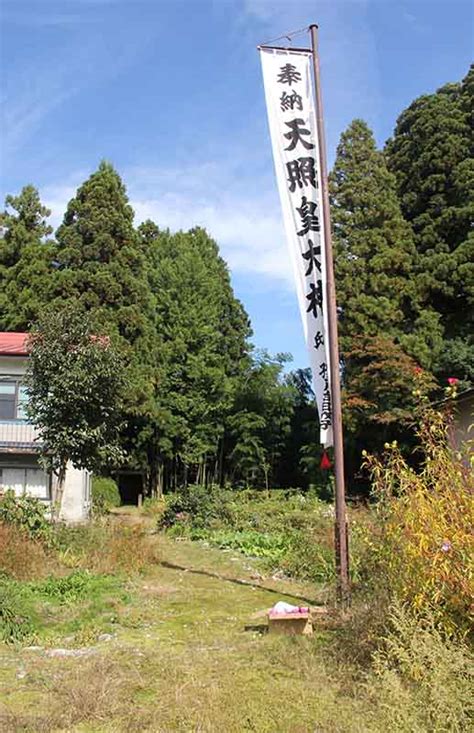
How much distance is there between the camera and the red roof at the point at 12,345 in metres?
21.8

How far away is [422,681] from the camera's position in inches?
162

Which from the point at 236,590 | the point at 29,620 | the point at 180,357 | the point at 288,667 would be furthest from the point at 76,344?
the point at 180,357

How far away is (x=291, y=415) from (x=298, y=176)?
24233 mm

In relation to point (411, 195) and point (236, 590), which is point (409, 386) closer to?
point (411, 195)

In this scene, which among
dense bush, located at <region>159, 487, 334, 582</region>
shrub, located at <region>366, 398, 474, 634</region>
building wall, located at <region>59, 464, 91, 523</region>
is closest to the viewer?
shrub, located at <region>366, 398, 474, 634</region>

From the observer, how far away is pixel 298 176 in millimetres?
7820

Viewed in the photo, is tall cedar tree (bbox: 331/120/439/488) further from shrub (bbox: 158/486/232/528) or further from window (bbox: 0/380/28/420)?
window (bbox: 0/380/28/420)

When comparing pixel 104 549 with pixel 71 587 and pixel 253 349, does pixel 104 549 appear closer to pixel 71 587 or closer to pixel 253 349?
pixel 71 587

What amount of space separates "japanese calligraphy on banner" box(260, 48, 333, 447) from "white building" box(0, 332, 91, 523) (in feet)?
49.7

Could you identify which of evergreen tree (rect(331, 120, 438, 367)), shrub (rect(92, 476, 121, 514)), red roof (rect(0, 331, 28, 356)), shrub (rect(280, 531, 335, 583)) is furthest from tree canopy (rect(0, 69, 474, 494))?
shrub (rect(280, 531, 335, 583))

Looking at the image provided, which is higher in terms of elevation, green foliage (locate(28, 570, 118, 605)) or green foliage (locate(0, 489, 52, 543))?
green foliage (locate(0, 489, 52, 543))

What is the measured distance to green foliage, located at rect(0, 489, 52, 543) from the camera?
1082 centimetres

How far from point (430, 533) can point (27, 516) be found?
8.24m

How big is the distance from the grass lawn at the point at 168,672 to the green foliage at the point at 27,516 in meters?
2.44
